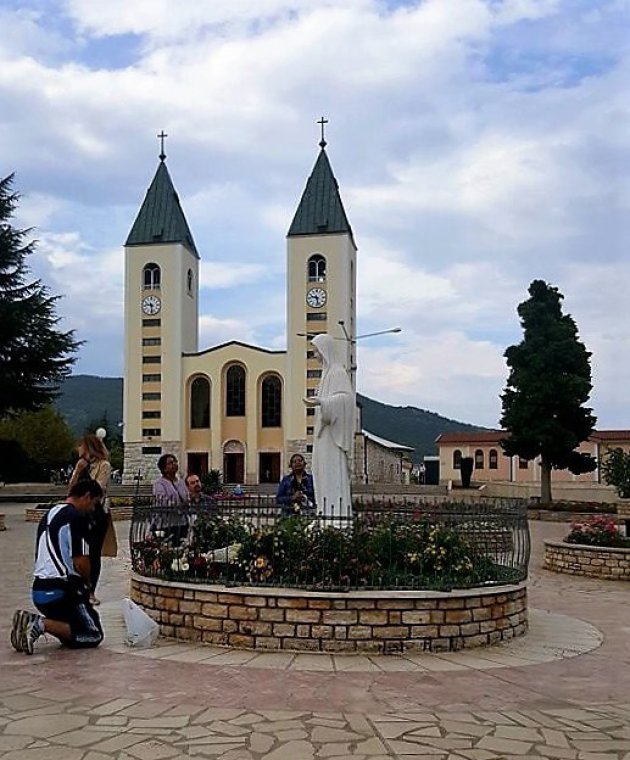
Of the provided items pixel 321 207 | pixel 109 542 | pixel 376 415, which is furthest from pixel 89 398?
pixel 109 542

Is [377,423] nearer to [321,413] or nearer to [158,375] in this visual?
[158,375]

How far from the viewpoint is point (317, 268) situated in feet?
181

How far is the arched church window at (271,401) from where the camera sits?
56438 millimetres

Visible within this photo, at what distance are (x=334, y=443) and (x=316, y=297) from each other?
45459 mm

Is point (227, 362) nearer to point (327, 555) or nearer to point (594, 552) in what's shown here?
point (594, 552)

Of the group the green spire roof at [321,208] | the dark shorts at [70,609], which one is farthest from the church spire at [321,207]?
the dark shorts at [70,609]

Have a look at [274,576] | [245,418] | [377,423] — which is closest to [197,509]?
[274,576]

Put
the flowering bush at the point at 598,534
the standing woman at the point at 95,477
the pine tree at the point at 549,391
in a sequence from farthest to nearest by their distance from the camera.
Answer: the pine tree at the point at 549,391 < the flowering bush at the point at 598,534 < the standing woman at the point at 95,477

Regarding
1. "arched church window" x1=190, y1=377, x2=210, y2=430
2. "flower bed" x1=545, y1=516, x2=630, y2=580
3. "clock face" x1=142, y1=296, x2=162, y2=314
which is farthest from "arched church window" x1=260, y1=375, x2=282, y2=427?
"flower bed" x1=545, y1=516, x2=630, y2=580

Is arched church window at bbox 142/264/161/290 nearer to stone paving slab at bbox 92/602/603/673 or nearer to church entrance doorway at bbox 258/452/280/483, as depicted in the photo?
church entrance doorway at bbox 258/452/280/483

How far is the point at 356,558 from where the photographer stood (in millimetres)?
7379

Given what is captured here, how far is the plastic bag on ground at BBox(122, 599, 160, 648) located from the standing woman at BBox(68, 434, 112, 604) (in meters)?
0.61

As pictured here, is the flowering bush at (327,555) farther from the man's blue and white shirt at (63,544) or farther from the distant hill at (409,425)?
the distant hill at (409,425)

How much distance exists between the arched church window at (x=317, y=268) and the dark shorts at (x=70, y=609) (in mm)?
48249
